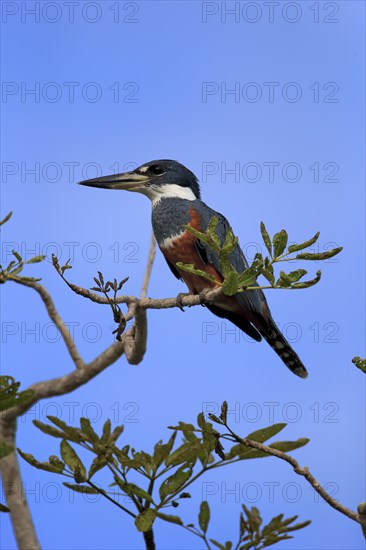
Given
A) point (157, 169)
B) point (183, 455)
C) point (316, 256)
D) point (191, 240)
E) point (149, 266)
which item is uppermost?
point (157, 169)

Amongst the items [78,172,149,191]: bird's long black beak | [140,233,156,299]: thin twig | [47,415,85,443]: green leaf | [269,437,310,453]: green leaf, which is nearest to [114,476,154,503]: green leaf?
[47,415,85,443]: green leaf

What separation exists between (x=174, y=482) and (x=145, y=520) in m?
0.18

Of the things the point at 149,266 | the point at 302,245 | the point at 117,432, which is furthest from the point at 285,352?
the point at 302,245

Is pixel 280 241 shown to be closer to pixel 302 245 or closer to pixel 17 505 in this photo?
pixel 302 245

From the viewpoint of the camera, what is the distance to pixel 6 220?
9.24ft

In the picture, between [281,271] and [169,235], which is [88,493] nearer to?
[281,271]

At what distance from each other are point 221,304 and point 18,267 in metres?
2.17

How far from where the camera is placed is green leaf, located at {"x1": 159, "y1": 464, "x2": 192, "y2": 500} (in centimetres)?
255

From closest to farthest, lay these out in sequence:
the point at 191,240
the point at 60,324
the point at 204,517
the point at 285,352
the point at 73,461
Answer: the point at 73,461 < the point at 204,517 < the point at 60,324 < the point at 191,240 < the point at 285,352

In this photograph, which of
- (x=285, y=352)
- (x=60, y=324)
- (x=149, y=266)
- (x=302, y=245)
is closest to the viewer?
(x=302, y=245)

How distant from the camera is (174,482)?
2584mm

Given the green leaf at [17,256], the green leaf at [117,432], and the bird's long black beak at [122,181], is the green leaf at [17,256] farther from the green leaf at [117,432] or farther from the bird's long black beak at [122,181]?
the bird's long black beak at [122,181]

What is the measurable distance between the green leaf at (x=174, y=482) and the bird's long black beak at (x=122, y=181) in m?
2.92

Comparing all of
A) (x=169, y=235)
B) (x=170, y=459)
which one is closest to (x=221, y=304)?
(x=169, y=235)
